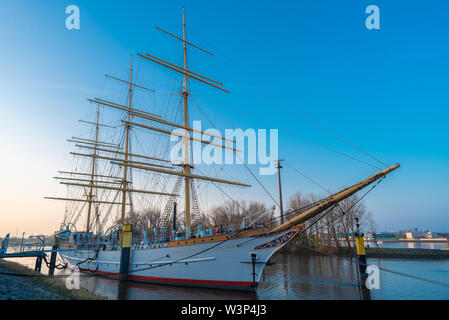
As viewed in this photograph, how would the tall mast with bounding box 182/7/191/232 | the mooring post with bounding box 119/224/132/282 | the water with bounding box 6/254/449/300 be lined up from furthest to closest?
1. the tall mast with bounding box 182/7/191/232
2. the mooring post with bounding box 119/224/132/282
3. the water with bounding box 6/254/449/300

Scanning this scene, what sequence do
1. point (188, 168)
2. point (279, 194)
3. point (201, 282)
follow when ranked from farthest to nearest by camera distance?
point (279, 194)
point (188, 168)
point (201, 282)

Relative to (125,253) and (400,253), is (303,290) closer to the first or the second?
(125,253)

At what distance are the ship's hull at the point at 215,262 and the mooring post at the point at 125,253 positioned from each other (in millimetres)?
1217

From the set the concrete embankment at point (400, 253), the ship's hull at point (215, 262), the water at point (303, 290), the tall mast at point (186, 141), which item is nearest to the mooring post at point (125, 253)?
the water at point (303, 290)

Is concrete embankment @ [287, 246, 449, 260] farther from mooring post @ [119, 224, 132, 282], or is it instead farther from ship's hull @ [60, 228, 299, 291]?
mooring post @ [119, 224, 132, 282]

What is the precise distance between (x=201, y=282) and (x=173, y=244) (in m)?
2.87

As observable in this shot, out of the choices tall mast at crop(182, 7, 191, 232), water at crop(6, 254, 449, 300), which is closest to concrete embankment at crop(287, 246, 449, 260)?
water at crop(6, 254, 449, 300)

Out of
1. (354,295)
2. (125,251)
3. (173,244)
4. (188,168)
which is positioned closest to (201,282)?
(173,244)

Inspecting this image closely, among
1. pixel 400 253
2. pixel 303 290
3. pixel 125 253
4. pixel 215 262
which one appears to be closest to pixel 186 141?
pixel 125 253

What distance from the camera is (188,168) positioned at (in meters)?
21.3

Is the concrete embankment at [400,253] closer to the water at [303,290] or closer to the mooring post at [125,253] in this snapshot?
the water at [303,290]

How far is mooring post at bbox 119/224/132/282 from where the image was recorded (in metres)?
17.9

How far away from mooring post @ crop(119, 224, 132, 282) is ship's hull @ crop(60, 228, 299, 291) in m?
1.22
